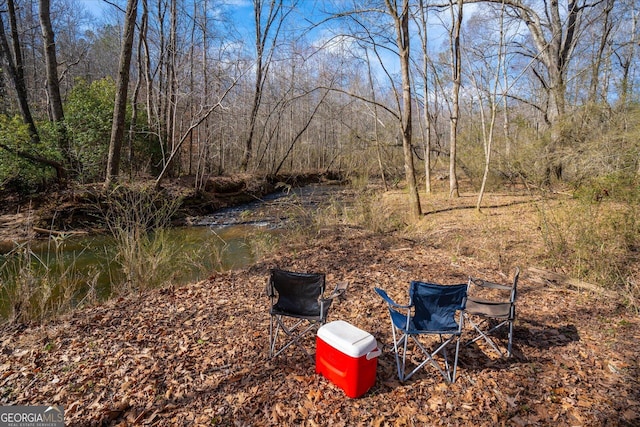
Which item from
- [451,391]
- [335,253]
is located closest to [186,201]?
[335,253]

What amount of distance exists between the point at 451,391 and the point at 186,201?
10526 millimetres

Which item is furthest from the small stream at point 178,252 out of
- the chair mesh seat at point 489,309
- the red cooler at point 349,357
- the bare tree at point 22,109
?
the chair mesh seat at point 489,309

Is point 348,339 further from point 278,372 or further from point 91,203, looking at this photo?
point 91,203

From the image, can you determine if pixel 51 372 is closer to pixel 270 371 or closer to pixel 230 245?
pixel 270 371

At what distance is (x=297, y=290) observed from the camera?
3.20m

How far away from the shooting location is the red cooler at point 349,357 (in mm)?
2398

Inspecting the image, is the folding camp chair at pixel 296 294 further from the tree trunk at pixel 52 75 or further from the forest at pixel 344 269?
the tree trunk at pixel 52 75

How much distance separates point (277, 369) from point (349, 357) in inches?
31.4

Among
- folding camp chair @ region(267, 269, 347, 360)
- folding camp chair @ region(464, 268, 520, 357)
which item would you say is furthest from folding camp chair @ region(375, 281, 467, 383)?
folding camp chair @ region(267, 269, 347, 360)

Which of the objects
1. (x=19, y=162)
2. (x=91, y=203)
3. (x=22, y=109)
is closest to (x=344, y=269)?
(x=91, y=203)

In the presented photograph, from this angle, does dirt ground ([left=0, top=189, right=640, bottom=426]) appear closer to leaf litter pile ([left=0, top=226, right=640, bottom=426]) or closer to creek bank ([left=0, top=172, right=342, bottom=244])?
leaf litter pile ([left=0, top=226, right=640, bottom=426])

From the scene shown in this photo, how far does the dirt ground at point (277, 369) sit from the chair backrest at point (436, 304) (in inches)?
16.6

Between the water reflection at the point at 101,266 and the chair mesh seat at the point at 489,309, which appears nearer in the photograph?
the chair mesh seat at the point at 489,309

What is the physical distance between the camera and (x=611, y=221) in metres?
4.71
